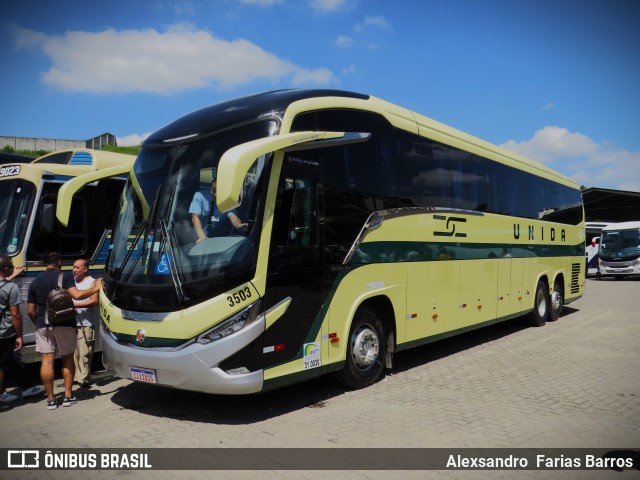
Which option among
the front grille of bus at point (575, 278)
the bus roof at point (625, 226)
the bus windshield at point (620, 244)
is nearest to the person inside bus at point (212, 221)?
the front grille of bus at point (575, 278)

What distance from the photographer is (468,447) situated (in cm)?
522

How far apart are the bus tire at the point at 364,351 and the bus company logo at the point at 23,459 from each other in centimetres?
363

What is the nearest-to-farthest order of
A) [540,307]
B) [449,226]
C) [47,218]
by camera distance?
[47,218] < [449,226] < [540,307]

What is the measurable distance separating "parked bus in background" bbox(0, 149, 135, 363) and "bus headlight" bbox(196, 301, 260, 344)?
328 cm

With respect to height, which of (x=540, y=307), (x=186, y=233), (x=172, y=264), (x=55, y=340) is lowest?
(x=540, y=307)

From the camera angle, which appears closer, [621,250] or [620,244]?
[621,250]

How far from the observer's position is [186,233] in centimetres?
588

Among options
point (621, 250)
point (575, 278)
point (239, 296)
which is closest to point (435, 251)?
point (239, 296)

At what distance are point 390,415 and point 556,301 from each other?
10.0 meters

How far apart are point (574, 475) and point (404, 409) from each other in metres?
2.18

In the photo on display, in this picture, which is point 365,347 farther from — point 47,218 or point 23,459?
point 47,218

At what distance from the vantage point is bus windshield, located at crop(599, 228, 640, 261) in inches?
1243

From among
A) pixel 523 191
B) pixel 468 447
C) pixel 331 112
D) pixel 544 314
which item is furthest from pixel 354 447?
pixel 544 314

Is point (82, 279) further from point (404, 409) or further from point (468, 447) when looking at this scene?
point (468, 447)
